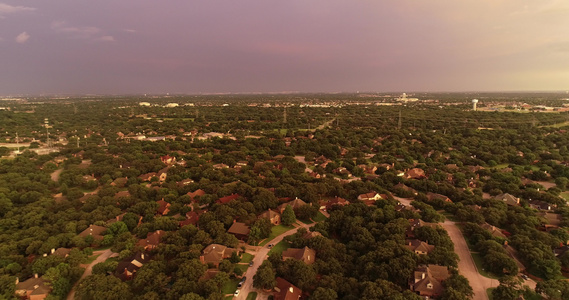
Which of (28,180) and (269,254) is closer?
(269,254)

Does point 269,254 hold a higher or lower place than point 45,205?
lower

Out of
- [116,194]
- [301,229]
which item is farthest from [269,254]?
[116,194]

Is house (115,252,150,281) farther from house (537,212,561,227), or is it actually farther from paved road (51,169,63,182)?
house (537,212,561,227)

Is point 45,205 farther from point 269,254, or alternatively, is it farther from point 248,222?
point 269,254

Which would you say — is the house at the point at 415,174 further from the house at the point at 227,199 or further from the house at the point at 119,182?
the house at the point at 119,182

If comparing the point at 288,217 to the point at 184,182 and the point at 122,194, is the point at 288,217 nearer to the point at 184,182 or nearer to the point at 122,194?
the point at 184,182

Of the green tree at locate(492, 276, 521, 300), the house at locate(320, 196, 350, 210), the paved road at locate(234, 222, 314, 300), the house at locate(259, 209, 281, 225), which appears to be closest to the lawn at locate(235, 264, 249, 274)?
the paved road at locate(234, 222, 314, 300)
